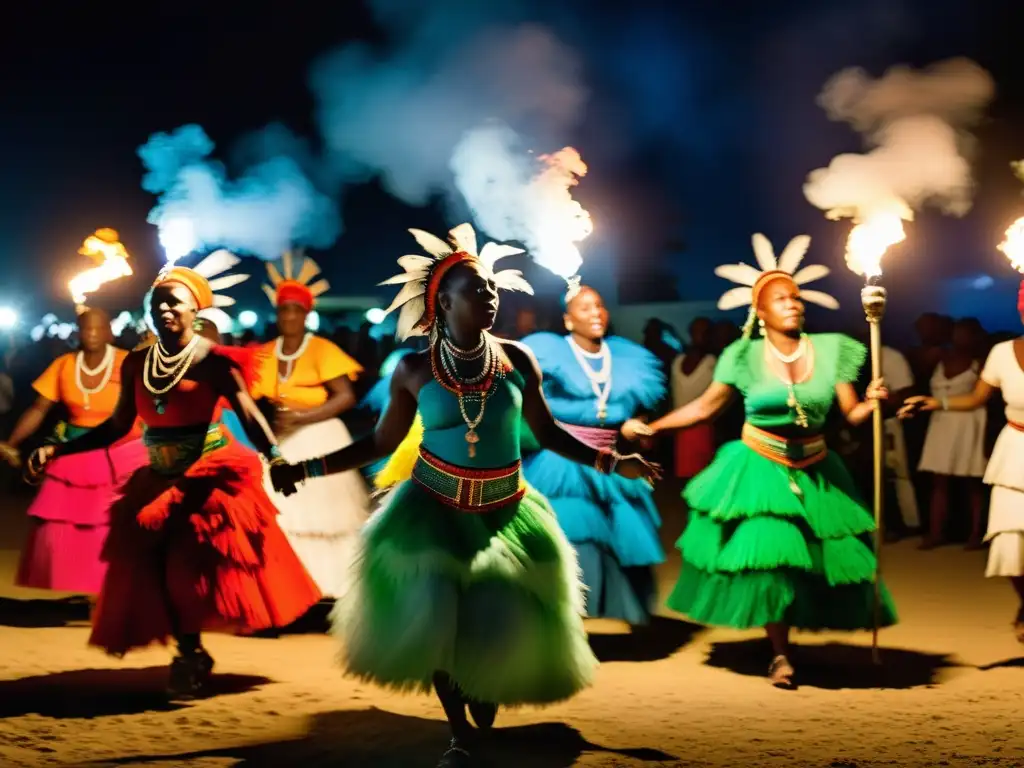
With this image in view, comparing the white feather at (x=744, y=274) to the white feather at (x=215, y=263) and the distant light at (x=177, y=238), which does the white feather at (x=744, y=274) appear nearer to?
the white feather at (x=215, y=263)

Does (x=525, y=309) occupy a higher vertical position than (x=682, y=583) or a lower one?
higher

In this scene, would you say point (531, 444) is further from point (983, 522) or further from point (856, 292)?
point (856, 292)

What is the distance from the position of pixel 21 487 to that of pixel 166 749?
11840 mm

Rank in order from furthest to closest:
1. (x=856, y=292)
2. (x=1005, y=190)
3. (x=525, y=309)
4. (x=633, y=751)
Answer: (x=856, y=292) → (x=1005, y=190) → (x=525, y=309) → (x=633, y=751)

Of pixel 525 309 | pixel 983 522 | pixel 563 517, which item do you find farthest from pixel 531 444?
pixel 983 522

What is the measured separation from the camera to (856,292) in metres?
16.4

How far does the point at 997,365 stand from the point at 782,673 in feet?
8.03

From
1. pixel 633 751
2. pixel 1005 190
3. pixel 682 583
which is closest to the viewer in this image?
pixel 633 751

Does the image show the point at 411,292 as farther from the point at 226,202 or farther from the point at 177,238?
the point at 226,202

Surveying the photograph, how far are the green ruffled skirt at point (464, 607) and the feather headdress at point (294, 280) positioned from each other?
4.08 metres

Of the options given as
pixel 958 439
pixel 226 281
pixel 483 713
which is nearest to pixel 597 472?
pixel 483 713

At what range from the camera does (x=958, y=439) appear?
11.9 m

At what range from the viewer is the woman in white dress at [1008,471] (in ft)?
24.7

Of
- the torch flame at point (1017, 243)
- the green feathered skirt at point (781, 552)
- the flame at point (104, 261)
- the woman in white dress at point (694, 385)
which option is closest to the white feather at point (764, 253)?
the green feathered skirt at point (781, 552)
